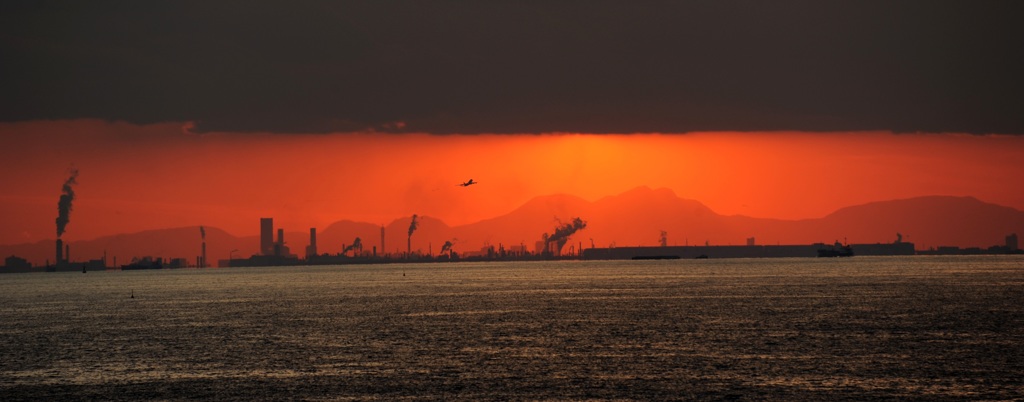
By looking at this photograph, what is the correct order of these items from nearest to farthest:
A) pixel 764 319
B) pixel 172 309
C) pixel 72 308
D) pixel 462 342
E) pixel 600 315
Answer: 1. pixel 462 342
2. pixel 764 319
3. pixel 600 315
4. pixel 172 309
5. pixel 72 308

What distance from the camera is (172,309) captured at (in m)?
187

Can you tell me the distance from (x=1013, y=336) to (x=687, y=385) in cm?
4884

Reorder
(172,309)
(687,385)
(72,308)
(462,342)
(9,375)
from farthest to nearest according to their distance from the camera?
(72,308), (172,309), (462,342), (9,375), (687,385)

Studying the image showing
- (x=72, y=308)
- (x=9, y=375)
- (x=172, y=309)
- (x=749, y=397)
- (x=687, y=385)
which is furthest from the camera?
(x=72, y=308)

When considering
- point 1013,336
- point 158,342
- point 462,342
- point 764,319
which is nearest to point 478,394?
point 462,342

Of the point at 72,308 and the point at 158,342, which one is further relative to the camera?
the point at 72,308

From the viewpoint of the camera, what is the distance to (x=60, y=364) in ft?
301

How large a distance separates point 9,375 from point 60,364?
7.85 metres

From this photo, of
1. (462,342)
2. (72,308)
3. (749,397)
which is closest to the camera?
(749,397)

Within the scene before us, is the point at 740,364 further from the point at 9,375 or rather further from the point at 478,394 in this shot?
A: the point at 9,375

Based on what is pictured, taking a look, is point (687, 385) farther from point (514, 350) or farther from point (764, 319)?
point (764, 319)

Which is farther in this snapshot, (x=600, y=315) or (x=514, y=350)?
(x=600, y=315)

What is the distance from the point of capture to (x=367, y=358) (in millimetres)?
92688

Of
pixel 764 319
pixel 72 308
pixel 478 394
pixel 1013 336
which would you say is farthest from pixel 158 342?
pixel 72 308
